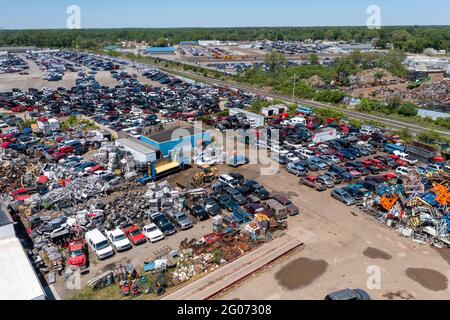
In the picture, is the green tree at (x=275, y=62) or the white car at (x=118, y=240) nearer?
the white car at (x=118, y=240)

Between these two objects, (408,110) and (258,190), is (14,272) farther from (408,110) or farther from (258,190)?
(408,110)

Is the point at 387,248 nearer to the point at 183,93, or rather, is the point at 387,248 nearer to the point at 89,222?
the point at 89,222

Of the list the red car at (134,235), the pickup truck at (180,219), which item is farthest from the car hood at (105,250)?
the pickup truck at (180,219)

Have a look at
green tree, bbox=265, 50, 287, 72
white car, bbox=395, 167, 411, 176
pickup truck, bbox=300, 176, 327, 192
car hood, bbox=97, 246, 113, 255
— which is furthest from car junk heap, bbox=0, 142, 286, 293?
green tree, bbox=265, 50, 287, 72

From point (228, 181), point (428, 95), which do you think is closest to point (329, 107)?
point (428, 95)

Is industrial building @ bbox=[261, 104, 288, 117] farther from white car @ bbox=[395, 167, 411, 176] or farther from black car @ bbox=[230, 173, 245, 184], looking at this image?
black car @ bbox=[230, 173, 245, 184]

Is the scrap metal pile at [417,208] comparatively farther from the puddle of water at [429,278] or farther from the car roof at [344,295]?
the car roof at [344,295]

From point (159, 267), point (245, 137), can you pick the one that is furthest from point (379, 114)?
point (159, 267)
